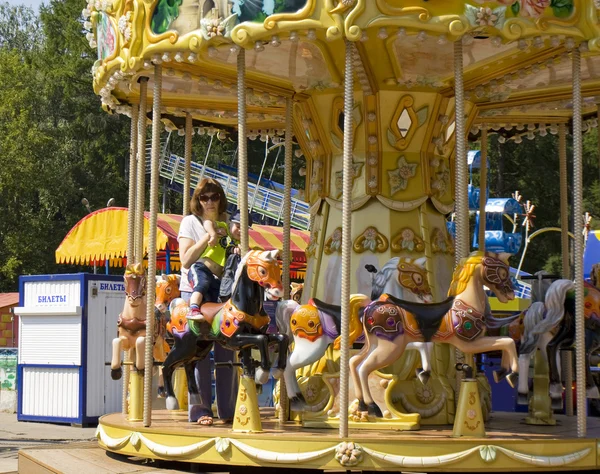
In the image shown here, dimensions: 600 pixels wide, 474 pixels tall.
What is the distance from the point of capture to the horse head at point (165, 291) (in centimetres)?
1227

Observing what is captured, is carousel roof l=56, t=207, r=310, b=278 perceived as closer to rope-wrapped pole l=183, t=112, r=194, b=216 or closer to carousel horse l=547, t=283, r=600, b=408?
rope-wrapped pole l=183, t=112, r=194, b=216

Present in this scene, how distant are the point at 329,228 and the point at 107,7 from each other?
3.42 meters

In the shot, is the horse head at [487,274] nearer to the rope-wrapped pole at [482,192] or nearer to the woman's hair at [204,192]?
the woman's hair at [204,192]

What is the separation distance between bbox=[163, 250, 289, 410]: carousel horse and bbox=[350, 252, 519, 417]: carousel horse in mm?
889

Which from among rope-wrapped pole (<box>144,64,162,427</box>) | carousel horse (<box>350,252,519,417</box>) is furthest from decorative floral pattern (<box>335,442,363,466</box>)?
rope-wrapped pole (<box>144,64,162,427</box>)

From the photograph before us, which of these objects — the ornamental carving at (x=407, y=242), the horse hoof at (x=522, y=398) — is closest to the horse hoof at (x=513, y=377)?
the horse hoof at (x=522, y=398)

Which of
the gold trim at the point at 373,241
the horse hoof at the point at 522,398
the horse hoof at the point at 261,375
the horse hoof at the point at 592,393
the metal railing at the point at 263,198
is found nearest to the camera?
the horse hoof at the point at 261,375

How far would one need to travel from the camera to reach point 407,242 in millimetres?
11703

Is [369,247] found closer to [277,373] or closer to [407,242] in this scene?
[407,242]

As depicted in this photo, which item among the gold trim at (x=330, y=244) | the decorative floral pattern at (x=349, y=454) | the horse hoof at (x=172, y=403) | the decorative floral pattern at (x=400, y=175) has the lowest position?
the decorative floral pattern at (x=349, y=454)

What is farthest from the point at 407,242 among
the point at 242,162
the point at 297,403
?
the point at 242,162

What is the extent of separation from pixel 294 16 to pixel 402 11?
3.13ft

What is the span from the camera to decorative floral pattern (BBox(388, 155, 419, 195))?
1182 centimetres

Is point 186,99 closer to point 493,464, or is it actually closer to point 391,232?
point 391,232
